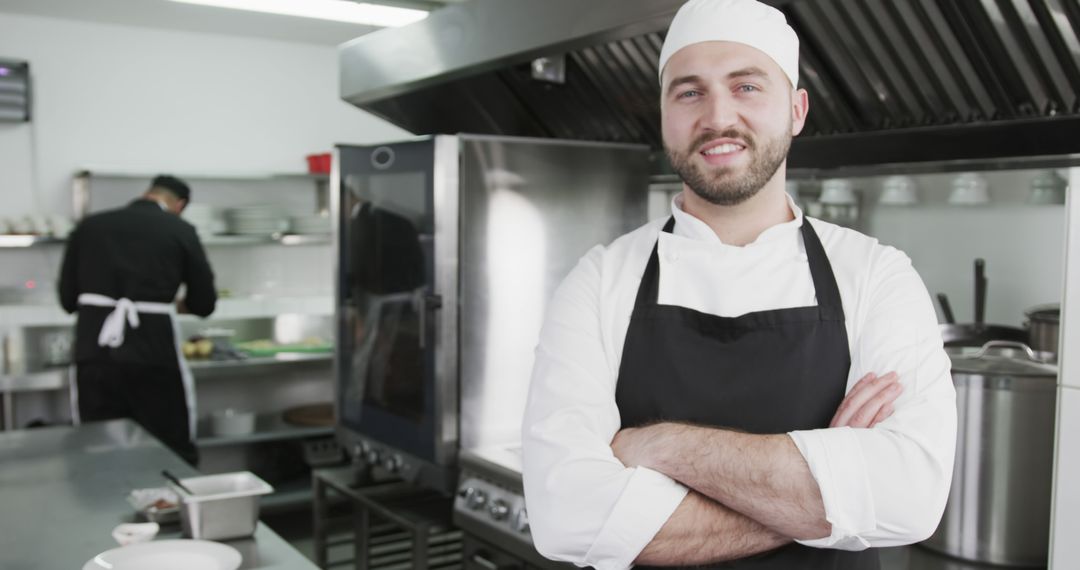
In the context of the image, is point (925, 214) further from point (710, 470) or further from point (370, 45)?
point (370, 45)

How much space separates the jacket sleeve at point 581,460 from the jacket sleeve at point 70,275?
3.68 metres

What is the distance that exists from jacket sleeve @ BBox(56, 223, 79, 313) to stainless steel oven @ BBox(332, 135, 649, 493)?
203 centimetres

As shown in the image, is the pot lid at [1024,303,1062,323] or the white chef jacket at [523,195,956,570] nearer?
the white chef jacket at [523,195,956,570]

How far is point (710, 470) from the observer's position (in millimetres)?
1487

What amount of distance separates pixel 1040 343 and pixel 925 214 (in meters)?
0.65

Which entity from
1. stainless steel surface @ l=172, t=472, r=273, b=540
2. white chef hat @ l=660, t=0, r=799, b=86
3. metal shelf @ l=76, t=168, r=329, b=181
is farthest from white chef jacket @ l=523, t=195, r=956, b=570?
metal shelf @ l=76, t=168, r=329, b=181

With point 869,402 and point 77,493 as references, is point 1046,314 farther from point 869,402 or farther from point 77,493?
point 77,493

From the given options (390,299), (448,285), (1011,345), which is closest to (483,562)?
(448,285)

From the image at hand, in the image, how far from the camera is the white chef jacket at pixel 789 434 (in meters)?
1.44

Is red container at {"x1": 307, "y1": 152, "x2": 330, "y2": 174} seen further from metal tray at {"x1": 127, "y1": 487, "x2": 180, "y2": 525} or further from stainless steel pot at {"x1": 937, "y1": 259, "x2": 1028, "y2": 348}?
stainless steel pot at {"x1": 937, "y1": 259, "x2": 1028, "y2": 348}

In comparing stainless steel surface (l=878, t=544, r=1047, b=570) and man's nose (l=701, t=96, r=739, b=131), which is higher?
man's nose (l=701, t=96, r=739, b=131)

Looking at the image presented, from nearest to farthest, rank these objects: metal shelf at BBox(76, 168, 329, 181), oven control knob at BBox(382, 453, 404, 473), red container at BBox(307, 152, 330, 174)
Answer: oven control knob at BBox(382, 453, 404, 473), metal shelf at BBox(76, 168, 329, 181), red container at BBox(307, 152, 330, 174)

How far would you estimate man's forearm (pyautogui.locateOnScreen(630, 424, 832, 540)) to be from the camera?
1.44 meters

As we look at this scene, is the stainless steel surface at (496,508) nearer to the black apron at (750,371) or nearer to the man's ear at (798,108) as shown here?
the black apron at (750,371)
